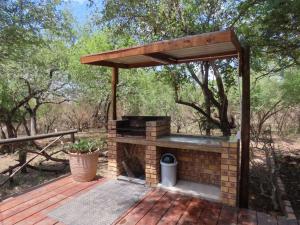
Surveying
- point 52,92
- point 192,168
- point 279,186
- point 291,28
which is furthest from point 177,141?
point 52,92

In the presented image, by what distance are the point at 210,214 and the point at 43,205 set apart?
207 cm

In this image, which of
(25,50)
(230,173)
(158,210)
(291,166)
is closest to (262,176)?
(291,166)

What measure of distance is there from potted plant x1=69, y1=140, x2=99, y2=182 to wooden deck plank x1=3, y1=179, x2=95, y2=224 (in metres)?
0.15

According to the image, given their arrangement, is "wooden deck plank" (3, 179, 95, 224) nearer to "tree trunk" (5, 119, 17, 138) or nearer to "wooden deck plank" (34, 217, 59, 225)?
"wooden deck plank" (34, 217, 59, 225)

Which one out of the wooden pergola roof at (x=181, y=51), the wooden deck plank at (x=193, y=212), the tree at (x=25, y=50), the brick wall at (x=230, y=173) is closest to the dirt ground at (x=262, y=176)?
the brick wall at (x=230, y=173)

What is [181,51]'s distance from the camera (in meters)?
3.52

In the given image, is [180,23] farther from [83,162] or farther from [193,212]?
[193,212]

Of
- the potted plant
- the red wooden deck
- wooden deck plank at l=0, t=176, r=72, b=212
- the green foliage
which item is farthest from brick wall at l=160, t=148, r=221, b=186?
the green foliage

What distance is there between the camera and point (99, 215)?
2863 mm

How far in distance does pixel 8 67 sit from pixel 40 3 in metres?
2.94

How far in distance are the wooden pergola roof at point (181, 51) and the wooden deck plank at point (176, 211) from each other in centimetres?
197

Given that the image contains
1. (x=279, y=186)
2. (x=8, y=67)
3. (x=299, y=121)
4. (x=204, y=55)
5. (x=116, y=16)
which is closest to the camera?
(x=204, y=55)

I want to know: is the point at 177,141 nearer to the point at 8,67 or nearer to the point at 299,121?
the point at 8,67

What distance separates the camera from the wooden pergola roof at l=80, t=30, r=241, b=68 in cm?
272
